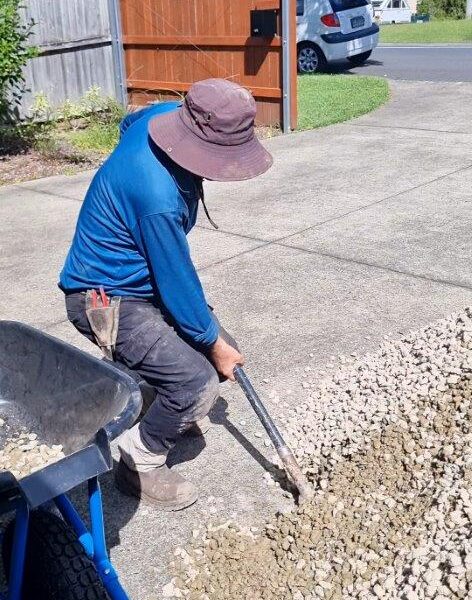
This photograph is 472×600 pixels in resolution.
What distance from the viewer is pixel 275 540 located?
3066 millimetres

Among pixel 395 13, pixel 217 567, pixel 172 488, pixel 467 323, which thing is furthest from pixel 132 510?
pixel 395 13

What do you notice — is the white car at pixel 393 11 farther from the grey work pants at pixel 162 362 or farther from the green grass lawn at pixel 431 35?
the grey work pants at pixel 162 362

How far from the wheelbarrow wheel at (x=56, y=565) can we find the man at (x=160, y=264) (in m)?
0.84

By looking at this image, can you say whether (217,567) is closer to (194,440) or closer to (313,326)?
(194,440)

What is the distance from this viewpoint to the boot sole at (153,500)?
328 centimetres

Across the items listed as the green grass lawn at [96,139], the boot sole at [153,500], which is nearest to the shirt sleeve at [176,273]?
the boot sole at [153,500]

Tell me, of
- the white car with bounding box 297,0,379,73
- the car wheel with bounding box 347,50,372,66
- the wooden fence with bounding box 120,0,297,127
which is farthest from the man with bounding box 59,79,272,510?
the car wheel with bounding box 347,50,372,66

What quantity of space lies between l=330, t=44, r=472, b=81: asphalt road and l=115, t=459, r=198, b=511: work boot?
1346 centimetres

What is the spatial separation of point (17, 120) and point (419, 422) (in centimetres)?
854

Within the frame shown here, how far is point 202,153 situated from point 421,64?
17621mm

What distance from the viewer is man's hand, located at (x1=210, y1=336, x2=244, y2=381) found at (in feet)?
10.1

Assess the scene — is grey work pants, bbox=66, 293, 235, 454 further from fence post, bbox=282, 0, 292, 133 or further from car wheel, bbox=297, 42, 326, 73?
car wheel, bbox=297, 42, 326, 73

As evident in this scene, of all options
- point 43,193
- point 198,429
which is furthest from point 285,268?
point 43,193

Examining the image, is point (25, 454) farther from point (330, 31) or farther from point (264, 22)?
point (330, 31)
